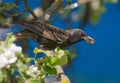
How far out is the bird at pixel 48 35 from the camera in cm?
103

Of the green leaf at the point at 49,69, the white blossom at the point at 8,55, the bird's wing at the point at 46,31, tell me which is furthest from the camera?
the bird's wing at the point at 46,31

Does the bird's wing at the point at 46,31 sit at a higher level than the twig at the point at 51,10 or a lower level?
lower

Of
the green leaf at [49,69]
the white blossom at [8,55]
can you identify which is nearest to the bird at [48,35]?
the green leaf at [49,69]

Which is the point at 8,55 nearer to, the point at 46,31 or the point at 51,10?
the point at 46,31

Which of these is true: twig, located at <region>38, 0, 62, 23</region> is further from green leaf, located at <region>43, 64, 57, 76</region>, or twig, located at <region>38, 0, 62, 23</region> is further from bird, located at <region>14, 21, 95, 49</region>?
green leaf, located at <region>43, 64, 57, 76</region>

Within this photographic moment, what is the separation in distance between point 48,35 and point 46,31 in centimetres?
1

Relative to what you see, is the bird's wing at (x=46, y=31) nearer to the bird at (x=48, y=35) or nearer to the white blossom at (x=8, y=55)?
the bird at (x=48, y=35)

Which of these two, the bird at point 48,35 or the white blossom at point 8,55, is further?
the bird at point 48,35

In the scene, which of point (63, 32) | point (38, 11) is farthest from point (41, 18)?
point (38, 11)

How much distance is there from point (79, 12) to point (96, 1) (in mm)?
91

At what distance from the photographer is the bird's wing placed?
1030 millimetres

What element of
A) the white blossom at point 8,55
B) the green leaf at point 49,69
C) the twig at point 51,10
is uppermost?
the twig at point 51,10

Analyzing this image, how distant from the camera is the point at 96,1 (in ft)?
3.49

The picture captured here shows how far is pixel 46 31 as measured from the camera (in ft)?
3.45
